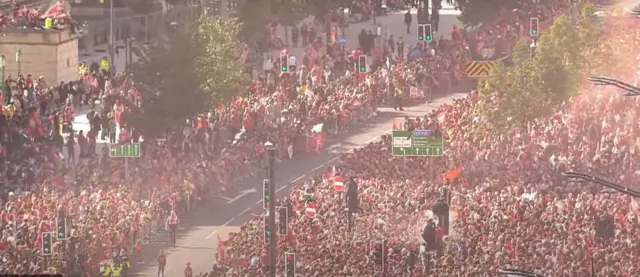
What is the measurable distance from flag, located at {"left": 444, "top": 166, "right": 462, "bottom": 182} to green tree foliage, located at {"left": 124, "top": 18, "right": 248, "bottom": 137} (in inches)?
537

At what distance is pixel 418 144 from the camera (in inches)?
2997

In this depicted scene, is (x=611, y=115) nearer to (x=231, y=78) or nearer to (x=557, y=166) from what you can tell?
(x=557, y=166)

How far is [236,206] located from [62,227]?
38.1 feet

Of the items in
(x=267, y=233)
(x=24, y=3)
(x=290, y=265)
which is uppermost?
(x=24, y=3)

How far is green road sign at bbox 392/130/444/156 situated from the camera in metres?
75.8

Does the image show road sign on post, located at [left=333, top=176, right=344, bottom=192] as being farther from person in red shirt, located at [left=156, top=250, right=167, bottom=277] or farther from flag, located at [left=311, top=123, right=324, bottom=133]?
flag, located at [left=311, top=123, right=324, bottom=133]

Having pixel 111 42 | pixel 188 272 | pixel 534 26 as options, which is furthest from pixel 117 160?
pixel 534 26

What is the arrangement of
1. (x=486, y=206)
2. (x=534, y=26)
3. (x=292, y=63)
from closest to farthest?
(x=486, y=206)
(x=292, y=63)
(x=534, y=26)

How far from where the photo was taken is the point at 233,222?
7581 cm

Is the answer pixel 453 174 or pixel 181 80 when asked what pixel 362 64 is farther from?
pixel 453 174

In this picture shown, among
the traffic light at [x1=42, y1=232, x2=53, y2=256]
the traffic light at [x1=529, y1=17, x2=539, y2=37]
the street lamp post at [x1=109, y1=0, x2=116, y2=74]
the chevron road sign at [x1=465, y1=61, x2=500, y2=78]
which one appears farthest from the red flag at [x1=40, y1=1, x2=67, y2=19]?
the traffic light at [x1=42, y1=232, x2=53, y2=256]

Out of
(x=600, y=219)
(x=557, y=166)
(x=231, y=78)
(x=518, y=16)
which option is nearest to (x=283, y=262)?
(x=600, y=219)

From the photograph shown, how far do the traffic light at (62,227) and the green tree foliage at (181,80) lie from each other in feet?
60.5

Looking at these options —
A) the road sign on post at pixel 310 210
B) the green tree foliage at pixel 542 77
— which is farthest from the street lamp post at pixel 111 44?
the road sign on post at pixel 310 210
